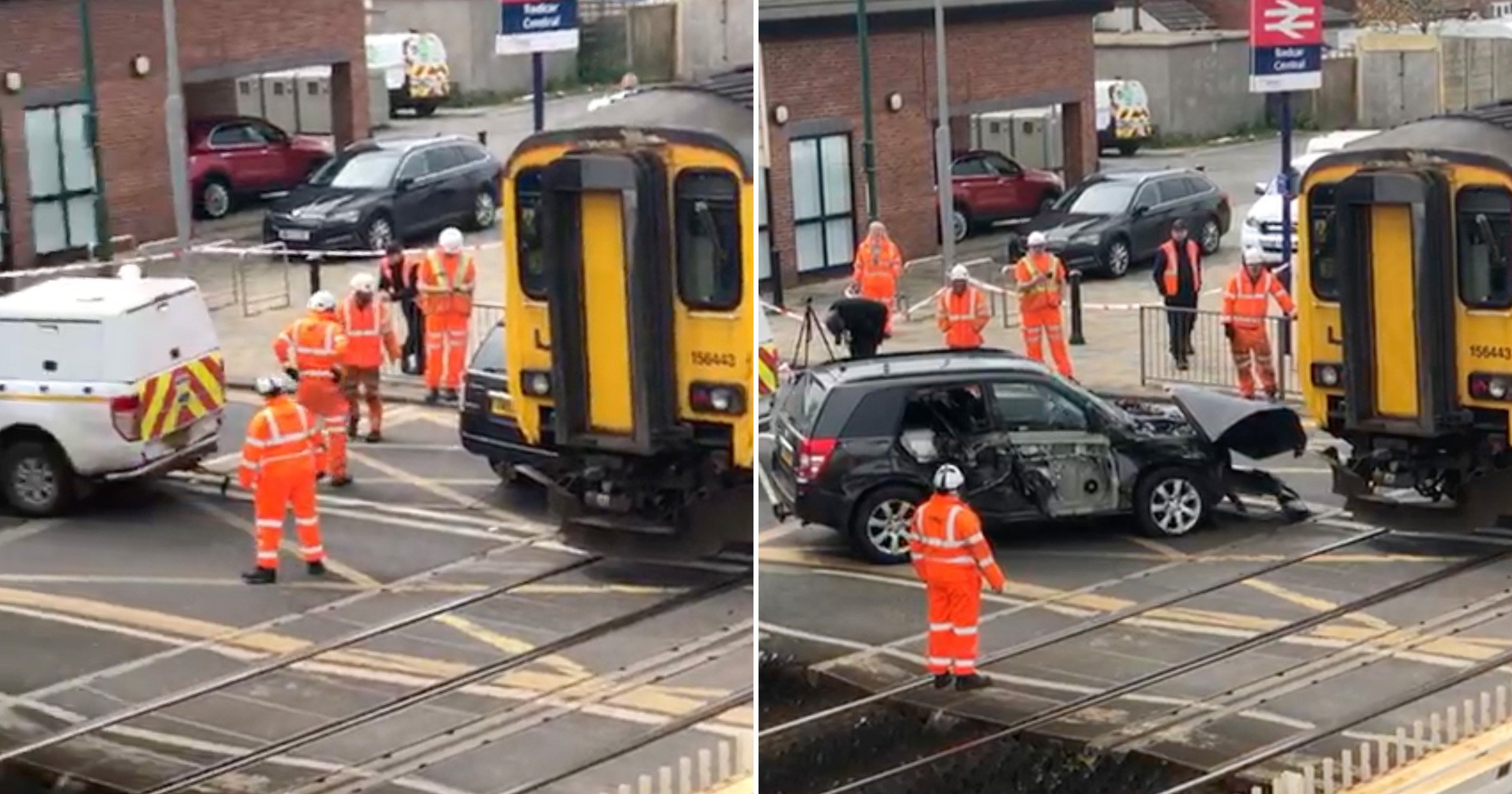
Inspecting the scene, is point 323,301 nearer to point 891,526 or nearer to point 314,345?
point 314,345

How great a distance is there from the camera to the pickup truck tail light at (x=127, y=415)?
6.64 metres

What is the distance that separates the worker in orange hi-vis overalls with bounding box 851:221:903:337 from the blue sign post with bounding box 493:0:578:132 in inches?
35.0

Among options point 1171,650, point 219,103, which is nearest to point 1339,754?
point 1171,650

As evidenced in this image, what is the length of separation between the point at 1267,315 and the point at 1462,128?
29.8 inches

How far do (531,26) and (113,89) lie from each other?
1.02 m

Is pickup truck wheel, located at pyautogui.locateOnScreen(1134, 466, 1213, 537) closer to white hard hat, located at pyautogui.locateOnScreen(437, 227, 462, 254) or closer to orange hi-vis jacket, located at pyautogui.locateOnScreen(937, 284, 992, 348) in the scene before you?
orange hi-vis jacket, located at pyautogui.locateOnScreen(937, 284, 992, 348)

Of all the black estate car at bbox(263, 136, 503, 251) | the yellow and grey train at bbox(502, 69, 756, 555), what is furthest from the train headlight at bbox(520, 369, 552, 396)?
the black estate car at bbox(263, 136, 503, 251)

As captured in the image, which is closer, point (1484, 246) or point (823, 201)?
point (823, 201)

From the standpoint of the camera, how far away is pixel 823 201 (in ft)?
21.8

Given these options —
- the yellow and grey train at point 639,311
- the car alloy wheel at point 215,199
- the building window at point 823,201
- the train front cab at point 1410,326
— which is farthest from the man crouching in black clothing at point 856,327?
the train front cab at point 1410,326

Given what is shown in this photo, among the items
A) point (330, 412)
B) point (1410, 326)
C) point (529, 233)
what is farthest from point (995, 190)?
point (330, 412)

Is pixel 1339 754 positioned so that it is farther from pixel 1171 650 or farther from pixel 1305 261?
pixel 1305 261

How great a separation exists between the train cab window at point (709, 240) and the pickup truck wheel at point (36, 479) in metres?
1.57

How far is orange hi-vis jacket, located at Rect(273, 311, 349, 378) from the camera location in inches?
272
